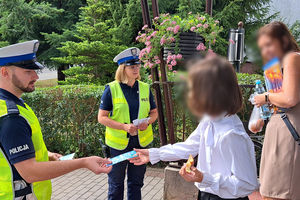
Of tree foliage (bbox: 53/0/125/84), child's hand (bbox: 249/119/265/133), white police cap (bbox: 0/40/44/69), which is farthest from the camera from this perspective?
tree foliage (bbox: 53/0/125/84)

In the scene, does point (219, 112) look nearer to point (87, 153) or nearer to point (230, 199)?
point (230, 199)

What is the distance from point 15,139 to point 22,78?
0.45 meters

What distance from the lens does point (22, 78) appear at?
2035mm

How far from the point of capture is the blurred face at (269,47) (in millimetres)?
2238

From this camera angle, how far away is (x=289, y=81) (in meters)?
2.25

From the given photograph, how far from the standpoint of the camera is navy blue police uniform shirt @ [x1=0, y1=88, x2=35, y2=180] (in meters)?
1.80

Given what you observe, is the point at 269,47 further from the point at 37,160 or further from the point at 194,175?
the point at 37,160

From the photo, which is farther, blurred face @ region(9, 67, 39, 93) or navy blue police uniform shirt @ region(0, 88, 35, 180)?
blurred face @ region(9, 67, 39, 93)

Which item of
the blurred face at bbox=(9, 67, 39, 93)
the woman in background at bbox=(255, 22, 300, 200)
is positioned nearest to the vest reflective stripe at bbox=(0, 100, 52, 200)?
the blurred face at bbox=(9, 67, 39, 93)

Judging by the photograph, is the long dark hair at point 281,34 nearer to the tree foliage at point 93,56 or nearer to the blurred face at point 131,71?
the blurred face at point 131,71

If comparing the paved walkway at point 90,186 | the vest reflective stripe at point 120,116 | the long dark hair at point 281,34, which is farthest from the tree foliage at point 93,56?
the long dark hair at point 281,34

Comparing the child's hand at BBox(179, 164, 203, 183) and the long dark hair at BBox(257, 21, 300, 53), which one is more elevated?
the long dark hair at BBox(257, 21, 300, 53)

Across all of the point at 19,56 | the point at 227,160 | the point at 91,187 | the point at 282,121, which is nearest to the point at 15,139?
the point at 19,56

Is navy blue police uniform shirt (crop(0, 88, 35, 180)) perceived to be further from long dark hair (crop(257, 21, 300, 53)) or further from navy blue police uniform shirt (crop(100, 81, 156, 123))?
long dark hair (crop(257, 21, 300, 53))
